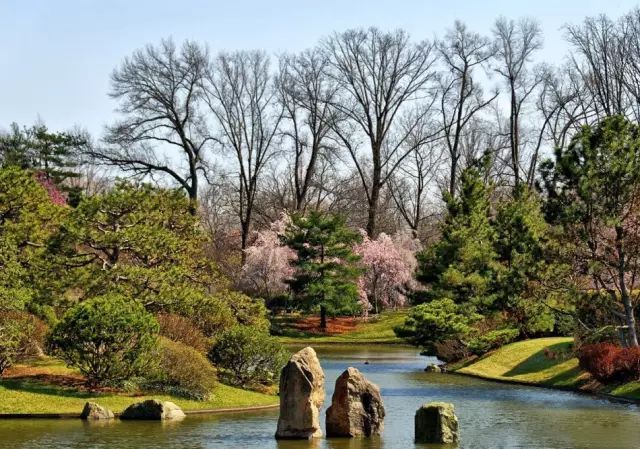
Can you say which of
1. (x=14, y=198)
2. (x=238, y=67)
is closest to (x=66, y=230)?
(x=14, y=198)

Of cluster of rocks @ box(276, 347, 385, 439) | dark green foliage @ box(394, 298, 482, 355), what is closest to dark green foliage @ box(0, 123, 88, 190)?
dark green foliage @ box(394, 298, 482, 355)

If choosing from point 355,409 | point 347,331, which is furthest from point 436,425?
point 347,331

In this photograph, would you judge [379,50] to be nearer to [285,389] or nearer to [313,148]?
[313,148]

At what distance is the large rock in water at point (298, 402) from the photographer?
1950 cm

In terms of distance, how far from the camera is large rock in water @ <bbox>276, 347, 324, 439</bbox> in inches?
768

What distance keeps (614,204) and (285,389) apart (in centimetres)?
1650

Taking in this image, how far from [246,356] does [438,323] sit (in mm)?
15815

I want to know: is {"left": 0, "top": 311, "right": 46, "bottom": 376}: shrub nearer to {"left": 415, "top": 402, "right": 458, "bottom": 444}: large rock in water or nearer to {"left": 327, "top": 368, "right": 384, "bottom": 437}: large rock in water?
{"left": 327, "top": 368, "right": 384, "bottom": 437}: large rock in water

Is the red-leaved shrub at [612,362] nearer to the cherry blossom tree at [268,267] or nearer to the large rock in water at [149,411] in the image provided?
the large rock in water at [149,411]

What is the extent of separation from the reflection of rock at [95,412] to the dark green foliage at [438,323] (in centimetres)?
2197

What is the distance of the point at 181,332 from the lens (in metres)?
28.9

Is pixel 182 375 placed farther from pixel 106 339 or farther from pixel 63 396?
pixel 63 396

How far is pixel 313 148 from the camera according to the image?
69438 mm

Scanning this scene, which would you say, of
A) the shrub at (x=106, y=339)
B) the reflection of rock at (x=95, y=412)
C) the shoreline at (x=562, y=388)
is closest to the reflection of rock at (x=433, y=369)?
the shoreline at (x=562, y=388)
